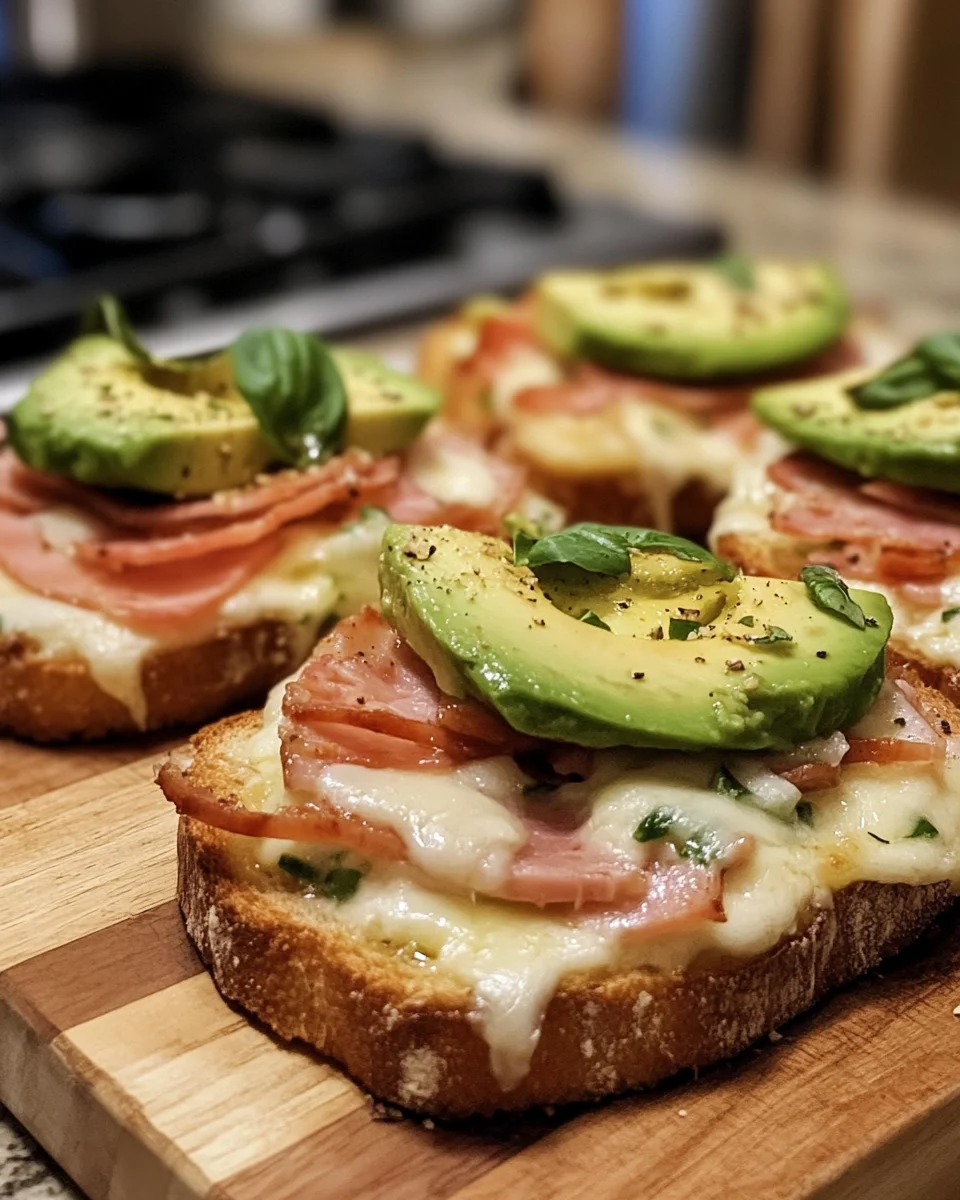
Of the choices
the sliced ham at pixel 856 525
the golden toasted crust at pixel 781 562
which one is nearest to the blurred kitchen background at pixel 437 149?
the sliced ham at pixel 856 525

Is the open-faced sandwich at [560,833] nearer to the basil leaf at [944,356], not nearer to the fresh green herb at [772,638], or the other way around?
the fresh green herb at [772,638]

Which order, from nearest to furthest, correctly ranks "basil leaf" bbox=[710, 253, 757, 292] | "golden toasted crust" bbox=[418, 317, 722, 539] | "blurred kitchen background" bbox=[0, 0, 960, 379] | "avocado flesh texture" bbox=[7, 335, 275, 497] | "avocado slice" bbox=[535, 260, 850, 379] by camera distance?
"avocado flesh texture" bbox=[7, 335, 275, 497], "golden toasted crust" bbox=[418, 317, 722, 539], "avocado slice" bbox=[535, 260, 850, 379], "basil leaf" bbox=[710, 253, 757, 292], "blurred kitchen background" bbox=[0, 0, 960, 379]

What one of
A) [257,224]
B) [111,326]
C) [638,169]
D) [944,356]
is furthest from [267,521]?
[638,169]

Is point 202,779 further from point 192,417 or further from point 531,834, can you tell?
point 192,417

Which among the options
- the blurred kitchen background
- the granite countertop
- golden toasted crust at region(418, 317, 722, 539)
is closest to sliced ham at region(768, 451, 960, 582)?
golden toasted crust at region(418, 317, 722, 539)

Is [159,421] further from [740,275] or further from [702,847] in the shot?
[740,275]

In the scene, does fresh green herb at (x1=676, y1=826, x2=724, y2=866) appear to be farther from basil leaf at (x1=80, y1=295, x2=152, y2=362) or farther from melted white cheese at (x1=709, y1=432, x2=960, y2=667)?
basil leaf at (x1=80, y1=295, x2=152, y2=362)
